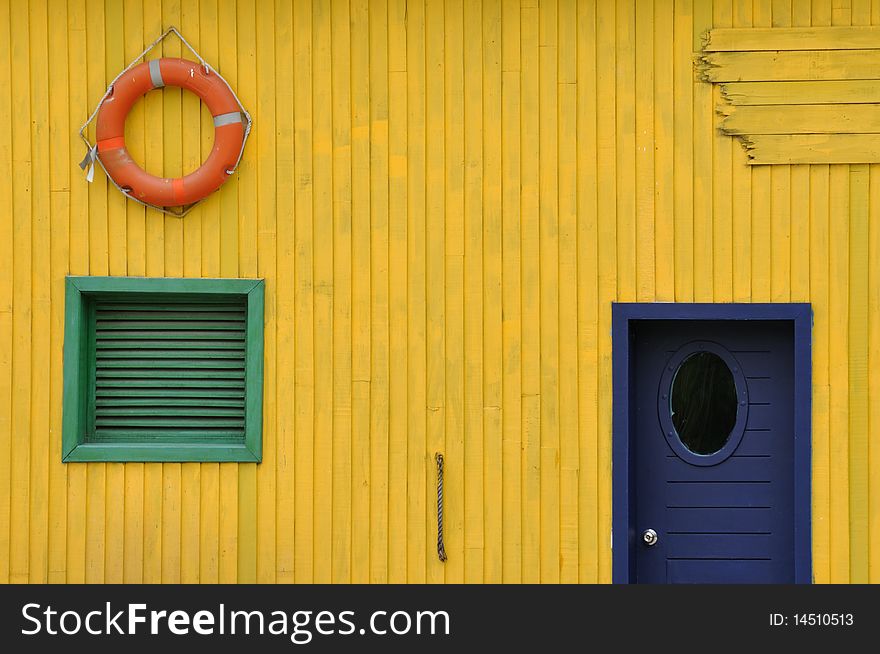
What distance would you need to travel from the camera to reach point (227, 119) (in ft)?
15.4

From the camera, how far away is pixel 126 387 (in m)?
4.89

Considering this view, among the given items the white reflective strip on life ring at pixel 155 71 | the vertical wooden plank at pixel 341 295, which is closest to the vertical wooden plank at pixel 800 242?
the vertical wooden plank at pixel 341 295

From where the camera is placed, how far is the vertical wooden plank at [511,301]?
4766 mm

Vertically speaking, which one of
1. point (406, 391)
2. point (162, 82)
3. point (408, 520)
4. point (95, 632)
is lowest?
point (95, 632)

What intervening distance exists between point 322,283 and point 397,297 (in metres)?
0.35

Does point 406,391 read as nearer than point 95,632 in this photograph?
No

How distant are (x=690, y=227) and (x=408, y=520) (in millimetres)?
1879

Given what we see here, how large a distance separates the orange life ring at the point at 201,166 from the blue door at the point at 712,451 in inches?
81.7

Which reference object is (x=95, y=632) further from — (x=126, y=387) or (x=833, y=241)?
(x=833, y=241)

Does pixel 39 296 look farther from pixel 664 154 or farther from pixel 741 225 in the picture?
pixel 741 225

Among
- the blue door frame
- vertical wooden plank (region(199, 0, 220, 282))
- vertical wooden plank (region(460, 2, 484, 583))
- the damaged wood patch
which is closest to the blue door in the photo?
the blue door frame

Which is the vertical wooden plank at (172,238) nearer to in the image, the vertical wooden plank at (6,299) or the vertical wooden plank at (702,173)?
the vertical wooden plank at (6,299)

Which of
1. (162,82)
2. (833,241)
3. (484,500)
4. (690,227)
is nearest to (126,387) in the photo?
(162,82)

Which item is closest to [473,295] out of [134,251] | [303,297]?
[303,297]
